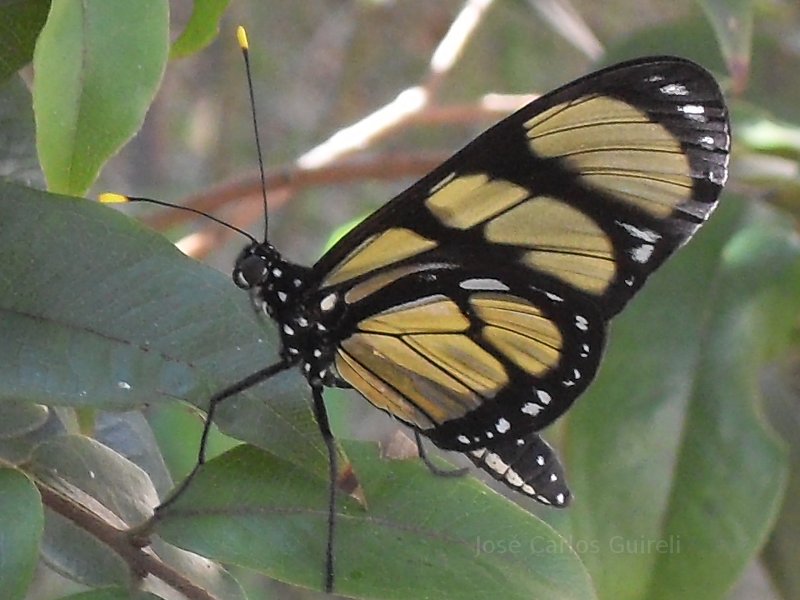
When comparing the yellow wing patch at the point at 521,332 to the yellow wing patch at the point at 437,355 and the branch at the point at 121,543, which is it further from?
the branch at the point at 121,543

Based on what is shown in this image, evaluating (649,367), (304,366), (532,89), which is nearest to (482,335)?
(304,366)

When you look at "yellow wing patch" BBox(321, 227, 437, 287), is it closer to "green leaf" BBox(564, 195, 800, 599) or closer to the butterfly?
the butterfly

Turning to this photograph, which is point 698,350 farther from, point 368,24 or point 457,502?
point 368,24

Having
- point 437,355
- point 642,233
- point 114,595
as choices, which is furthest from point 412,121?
point 114,595

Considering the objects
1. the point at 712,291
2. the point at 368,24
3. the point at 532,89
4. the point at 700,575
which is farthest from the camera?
the point at 368,24

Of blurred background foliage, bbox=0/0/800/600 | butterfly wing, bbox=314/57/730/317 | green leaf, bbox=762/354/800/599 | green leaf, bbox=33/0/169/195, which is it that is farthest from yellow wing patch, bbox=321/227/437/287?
green leaf, bbox=762/354/800/599
